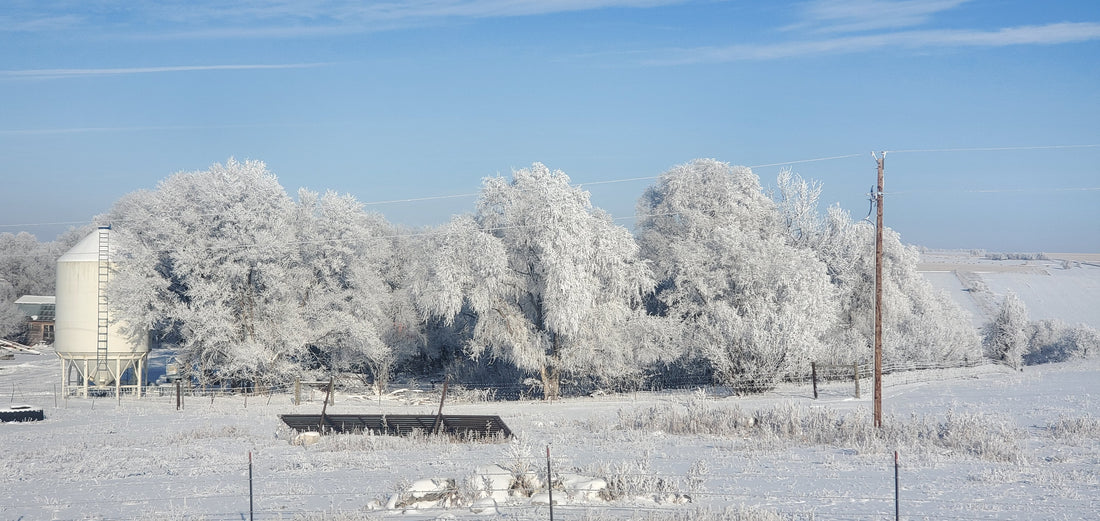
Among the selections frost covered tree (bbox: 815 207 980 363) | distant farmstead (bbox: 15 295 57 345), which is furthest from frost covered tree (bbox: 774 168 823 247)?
distant farmstead (bbox: 15 295 57 345)

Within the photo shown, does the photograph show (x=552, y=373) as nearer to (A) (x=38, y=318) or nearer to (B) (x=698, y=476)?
(B) (x=698, y=476)

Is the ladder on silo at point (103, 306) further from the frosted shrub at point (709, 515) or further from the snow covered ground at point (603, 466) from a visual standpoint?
the frosted shrub at point (709, 515)

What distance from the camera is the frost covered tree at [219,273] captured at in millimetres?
34125

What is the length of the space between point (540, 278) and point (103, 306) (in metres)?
18.1

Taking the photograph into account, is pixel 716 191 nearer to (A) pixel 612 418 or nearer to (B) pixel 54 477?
(A) pixel 612 418

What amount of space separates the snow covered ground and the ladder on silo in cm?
908

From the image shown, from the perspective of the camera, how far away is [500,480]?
13.2 m

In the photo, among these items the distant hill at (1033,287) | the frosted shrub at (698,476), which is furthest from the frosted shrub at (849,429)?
the distant hill at (1033,287)

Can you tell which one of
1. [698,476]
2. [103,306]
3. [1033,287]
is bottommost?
[698,476]

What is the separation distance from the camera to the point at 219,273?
3466 centimetres

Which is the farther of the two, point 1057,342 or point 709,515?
point 1057,342

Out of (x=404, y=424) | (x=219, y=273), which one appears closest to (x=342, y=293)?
(x=219, y=273)

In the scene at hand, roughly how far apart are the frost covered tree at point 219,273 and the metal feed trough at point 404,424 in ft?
49.5

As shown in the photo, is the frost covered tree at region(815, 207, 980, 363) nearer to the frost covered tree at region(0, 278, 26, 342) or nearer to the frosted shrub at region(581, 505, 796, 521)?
the frosted shrub at region(581, 505, 796, 521)
